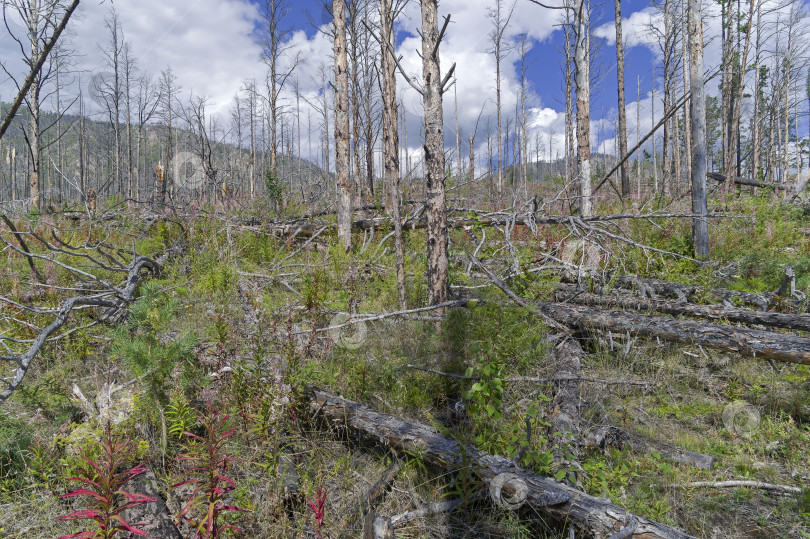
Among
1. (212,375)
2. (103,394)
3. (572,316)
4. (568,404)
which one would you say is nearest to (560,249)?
(572,316)

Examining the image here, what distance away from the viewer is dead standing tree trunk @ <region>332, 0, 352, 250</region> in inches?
253

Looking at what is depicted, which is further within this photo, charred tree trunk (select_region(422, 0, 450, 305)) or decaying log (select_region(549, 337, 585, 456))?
charred tree trunk (select_region(422, 0, 450, 305))

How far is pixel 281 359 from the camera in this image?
2.60 m

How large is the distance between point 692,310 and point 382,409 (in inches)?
133

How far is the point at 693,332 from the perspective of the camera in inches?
131

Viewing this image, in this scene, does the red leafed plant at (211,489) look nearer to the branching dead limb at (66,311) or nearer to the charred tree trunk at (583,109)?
the branching dead limb at (66,311)
